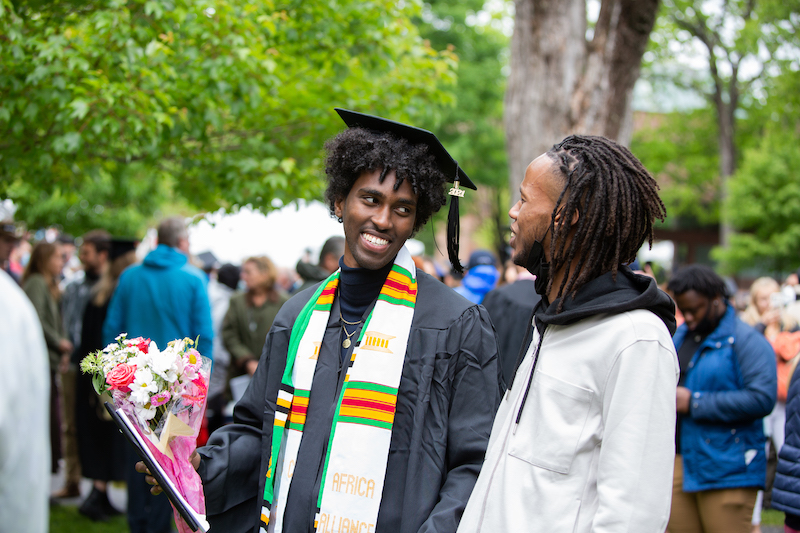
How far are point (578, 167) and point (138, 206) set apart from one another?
1887cm

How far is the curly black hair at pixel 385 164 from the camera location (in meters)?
2.50

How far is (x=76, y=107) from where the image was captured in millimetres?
3746

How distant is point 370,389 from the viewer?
7.55 feet

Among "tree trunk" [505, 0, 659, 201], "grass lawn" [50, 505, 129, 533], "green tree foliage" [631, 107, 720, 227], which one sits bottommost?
"grass lawn" [50, 505, 129, 533]

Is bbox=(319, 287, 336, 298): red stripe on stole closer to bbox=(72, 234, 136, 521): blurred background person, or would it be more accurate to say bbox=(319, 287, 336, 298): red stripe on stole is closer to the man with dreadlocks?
the man with dreadlocks

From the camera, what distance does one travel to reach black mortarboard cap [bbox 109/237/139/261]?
6.21m

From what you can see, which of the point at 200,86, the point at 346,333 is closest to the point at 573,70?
the point at 200,86

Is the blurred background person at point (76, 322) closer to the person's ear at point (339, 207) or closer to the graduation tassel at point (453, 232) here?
the person's ear at point (339, 207)

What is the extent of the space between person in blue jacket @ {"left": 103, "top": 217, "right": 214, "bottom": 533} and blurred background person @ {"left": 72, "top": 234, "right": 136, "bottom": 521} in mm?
670

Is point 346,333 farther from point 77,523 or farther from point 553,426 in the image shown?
point 77,523

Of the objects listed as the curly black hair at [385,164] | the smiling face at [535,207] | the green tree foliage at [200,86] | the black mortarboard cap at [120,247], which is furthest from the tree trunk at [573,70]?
the smiling face at [535,207]

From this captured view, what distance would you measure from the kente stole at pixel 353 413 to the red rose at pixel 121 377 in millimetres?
514

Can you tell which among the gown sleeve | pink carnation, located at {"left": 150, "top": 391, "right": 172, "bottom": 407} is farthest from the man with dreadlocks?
pink carnation, located at {"left": 150, "top": 391, "right": 172, "bottom": 407}

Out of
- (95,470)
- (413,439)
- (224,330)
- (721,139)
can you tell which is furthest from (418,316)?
(721,139)
